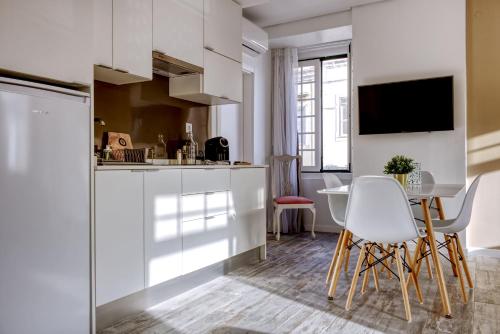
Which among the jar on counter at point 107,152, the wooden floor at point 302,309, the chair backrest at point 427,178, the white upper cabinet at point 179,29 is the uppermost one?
the white upper cabinet at point 179,29

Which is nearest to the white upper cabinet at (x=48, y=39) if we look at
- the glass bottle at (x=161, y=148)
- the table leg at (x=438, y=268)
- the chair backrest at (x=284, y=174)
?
the glass bottle at (x=161, y=148)

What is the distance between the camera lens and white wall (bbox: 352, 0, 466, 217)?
4.05 meters

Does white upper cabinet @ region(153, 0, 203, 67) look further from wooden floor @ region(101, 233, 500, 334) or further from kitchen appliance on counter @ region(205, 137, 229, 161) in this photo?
wooden floor @ region(101, 233, 500, 334)

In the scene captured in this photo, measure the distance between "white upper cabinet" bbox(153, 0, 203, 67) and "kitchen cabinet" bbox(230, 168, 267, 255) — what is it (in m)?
1.07

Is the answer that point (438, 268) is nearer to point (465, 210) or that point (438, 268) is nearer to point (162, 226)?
point (465, 210)

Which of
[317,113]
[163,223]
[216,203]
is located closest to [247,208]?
[216,203]

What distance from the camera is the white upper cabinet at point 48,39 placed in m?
1.73

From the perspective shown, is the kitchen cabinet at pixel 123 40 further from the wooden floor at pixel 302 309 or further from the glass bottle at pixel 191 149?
the wooden floor at pixel 302 309

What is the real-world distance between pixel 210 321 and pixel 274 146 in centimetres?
342

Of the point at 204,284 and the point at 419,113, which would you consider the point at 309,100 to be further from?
the point at 204,284

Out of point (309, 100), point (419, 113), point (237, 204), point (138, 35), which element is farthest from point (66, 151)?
point (309, 100)

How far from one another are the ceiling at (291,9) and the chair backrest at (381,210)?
2850 mm

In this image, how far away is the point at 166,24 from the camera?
3031 mm

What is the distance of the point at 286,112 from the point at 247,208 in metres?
2.21
